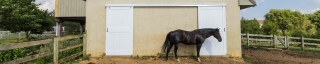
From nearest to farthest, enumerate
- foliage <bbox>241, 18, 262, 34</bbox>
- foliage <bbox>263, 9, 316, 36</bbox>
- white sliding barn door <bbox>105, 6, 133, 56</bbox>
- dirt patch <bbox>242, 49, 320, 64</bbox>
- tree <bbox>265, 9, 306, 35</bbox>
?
white sliding barn door <bbox>105, 6, 133, 56</bbox>
dirt patch <bbox>242, 49, 320, 64</bbox>
foliage <bbox>241, 18, 262, 34</bbox>
foliage <bbox>263, 9, 316, 36</bbox>
tree <bbox>265, 9, 306, 35</bbox>

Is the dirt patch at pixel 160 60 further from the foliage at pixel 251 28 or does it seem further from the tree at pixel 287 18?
the tree at pixel 287 18

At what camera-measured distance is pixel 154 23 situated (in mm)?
5883

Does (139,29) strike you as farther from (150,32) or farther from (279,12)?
(279,12)

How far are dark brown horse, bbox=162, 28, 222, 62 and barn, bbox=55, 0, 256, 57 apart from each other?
0.41m

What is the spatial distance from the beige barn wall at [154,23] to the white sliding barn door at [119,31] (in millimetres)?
154

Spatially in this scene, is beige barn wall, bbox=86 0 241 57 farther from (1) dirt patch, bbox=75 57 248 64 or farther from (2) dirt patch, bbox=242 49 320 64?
(2) dirt patch, bbox=242 49 320 64

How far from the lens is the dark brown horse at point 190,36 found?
17.7 ft

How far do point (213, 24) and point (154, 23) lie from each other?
183 centimetres

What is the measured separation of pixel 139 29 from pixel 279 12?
104ft

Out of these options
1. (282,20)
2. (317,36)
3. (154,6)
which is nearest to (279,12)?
(282,20)

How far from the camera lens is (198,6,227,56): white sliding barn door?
5.88m

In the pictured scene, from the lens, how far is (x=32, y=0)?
1585 centimetres

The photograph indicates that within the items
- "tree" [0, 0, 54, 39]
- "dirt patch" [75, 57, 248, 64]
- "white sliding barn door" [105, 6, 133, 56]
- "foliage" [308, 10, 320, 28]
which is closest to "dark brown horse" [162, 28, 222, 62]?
"dirt patch" [75, 57, 248, 64]

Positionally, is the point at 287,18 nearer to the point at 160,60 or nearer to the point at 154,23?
the point at 154,23
